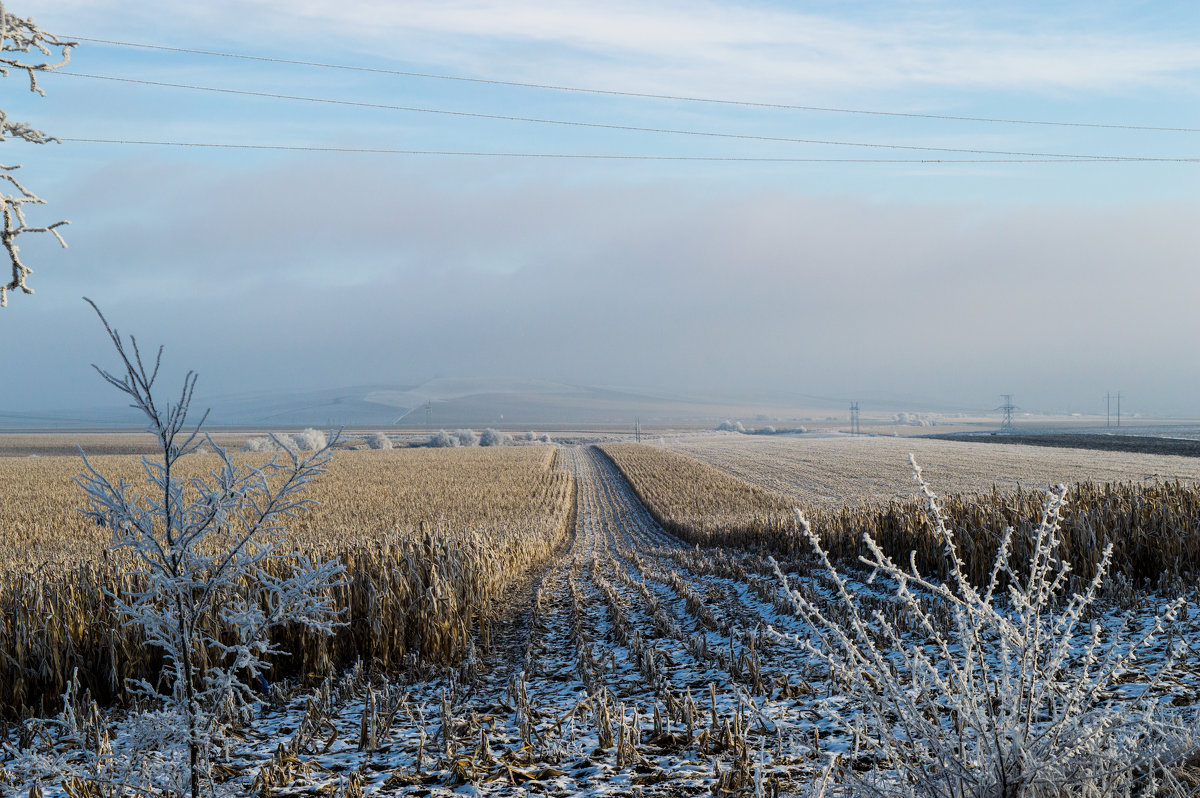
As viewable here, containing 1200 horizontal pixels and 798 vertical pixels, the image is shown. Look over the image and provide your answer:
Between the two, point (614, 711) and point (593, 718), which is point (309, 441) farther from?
point (614, 711)

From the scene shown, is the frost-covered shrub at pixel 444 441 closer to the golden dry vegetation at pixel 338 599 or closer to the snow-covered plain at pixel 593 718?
the golden dry vegetation at pixel 338 599

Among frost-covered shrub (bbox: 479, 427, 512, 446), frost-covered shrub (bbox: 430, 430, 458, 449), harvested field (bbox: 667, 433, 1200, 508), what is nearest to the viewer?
harvested field (bbox: 667, 433, 1200, 508)

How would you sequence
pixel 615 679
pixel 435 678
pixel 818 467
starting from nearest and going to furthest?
pixel 615 679 → pixel 435 678 → pixel 818 467

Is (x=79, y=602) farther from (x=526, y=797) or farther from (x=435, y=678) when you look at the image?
(x=526, y=797)

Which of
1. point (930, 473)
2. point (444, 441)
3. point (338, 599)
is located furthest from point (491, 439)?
point (338, 599)

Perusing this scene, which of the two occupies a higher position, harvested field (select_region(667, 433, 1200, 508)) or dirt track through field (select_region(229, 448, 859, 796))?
dirt track through field (select_region(229, 448, 859, 796))

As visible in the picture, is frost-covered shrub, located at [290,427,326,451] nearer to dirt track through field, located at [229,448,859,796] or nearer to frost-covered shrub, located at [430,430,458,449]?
frost-covered shrub, located at [430,430,458,449]

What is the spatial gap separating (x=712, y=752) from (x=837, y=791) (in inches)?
39.6

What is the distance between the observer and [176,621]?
3.62 metres

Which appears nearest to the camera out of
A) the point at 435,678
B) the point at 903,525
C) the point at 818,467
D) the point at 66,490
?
the point at 435,678

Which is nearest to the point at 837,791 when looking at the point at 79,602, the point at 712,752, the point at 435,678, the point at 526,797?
the point at 712,752

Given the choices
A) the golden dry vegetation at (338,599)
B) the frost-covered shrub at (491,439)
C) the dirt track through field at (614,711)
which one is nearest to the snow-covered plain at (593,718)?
the dirt track through field at (614,711)

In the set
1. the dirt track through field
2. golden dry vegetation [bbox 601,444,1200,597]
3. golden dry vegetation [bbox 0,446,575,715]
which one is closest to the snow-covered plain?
the dirt track through field

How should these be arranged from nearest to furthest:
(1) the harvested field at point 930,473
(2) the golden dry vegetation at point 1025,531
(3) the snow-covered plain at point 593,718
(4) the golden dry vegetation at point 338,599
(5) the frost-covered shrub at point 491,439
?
(3) the snow-covered plain at point 593,718
(4) the golden dry vegetation at point 338,599
(2) the golden dry vegetation at point 1025,531
(1) the harvested field at point 930,473
(5) the frost-covered shrub at point 491,439
